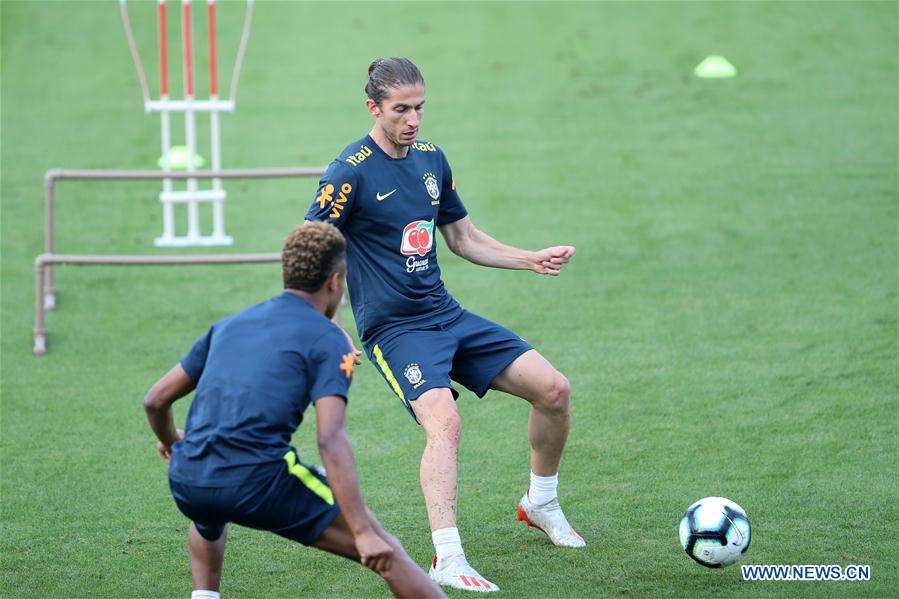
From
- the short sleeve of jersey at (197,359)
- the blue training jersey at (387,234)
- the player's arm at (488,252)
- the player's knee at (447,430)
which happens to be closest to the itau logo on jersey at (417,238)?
the blue training jersey at (387,234)

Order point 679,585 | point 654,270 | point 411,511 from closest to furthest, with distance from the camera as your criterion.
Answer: point 679,585 → point 411,511 → point 654,270

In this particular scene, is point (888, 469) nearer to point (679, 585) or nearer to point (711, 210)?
point (679, 585)

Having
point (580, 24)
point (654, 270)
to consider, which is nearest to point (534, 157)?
point (654, 270)

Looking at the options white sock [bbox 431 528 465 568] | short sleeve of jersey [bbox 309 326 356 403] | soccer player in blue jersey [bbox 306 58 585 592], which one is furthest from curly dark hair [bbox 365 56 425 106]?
white sock [bbox 431 528 465 568]

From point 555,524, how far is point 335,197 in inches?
71.9

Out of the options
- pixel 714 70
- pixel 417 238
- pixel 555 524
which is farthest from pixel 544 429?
pixel 714 70

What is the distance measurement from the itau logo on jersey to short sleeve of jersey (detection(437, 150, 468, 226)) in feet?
0.88

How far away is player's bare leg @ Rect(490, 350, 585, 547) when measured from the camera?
5.32 meters

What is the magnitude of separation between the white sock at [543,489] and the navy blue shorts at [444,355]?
0.50 meters

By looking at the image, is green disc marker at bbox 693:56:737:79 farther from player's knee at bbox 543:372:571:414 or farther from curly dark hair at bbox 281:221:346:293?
curly dark hair at bbox 281:221:346:293

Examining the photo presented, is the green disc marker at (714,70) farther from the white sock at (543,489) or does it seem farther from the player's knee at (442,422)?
the player's knee at (442,422)

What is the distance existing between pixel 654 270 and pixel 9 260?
5.67 metres

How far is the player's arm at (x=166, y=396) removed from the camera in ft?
13.7

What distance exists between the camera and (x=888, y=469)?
6367 mm
